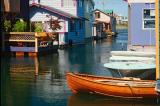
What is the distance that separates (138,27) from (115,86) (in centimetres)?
1114

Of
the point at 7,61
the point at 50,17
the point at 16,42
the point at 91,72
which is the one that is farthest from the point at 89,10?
the point at 91,72

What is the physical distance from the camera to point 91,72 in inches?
1019

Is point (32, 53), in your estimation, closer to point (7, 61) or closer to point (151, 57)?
point (7, 61)

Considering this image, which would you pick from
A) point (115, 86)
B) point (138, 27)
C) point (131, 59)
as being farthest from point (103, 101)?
point (138, 27)

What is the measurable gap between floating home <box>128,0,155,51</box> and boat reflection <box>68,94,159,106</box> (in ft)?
33.4

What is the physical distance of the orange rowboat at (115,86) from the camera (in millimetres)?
16562

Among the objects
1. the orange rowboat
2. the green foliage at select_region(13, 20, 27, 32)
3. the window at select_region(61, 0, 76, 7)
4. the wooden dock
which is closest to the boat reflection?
the orange rowboat

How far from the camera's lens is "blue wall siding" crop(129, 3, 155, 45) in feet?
89.5

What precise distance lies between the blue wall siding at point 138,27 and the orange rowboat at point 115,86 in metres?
9.94

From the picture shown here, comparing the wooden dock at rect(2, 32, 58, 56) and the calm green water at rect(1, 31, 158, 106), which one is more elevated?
the wooden dock at rect(2, 32, 58, 56)

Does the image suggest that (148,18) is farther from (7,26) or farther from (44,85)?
(7,26)

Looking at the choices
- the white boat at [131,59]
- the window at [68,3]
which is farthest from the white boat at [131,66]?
the window at [68,3]

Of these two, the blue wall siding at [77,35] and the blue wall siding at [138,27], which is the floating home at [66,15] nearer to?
the blue wall siding at [77,35]

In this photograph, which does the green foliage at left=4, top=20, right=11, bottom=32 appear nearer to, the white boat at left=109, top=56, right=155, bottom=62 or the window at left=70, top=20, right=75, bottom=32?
the window at left=70, top=20, right=75, bottom=32
